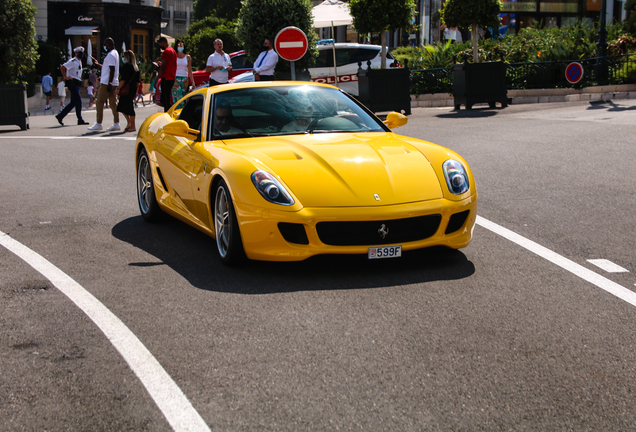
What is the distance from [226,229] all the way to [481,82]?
1618 centimetres

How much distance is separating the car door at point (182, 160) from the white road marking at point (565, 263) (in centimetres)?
251

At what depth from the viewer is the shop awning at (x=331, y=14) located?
90.6 ft

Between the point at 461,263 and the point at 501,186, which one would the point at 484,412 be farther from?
the point at 501,186

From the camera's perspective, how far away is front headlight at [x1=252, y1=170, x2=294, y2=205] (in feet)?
17.2

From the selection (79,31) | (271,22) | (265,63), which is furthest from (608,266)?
(79,31)

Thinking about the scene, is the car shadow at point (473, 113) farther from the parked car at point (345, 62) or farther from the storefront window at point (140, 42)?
the storefront window at point (140, 42)

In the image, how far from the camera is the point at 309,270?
551 centimetres

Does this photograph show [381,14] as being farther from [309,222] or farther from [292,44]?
[309,222]

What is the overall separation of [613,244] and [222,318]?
3382mm

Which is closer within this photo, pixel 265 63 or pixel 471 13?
pixel 265 63

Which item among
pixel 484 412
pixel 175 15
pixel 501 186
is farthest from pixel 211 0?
pixel 484 412

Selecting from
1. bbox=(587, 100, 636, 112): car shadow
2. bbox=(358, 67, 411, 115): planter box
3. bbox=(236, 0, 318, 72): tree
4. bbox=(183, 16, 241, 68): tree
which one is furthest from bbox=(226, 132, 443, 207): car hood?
bbox=(183, 16, 241, 68): tree

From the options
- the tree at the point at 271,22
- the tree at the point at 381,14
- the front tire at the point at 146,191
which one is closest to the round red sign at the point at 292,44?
the tree at the point at 271,22

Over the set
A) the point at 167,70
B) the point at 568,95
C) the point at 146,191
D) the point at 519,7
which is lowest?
the point at 146,191
